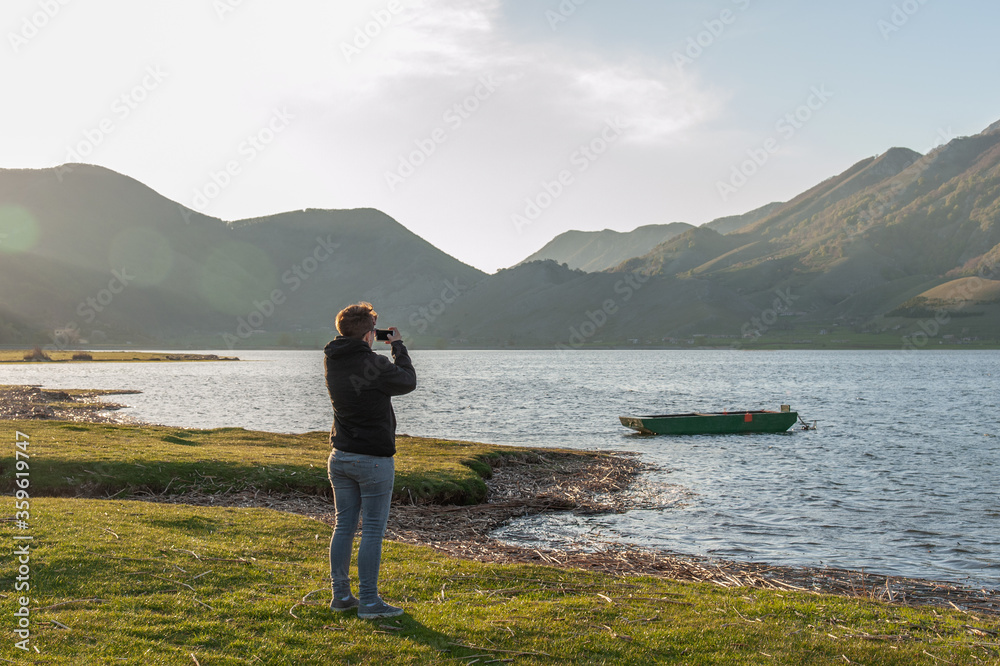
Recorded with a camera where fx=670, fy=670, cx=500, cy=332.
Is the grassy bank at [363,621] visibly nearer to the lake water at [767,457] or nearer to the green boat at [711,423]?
the lake water at [767,457]

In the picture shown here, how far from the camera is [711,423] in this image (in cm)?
5475

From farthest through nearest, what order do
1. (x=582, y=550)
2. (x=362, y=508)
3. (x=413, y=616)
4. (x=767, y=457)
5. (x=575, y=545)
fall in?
(x=767, y=457), (x=575, y=545), (x=582, y=550), (x=413, y=616), (x=362, y=508)

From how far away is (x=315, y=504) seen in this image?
23.0 metres

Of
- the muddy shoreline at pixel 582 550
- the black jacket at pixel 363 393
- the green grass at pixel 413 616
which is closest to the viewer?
the green grass at pixel 413 616

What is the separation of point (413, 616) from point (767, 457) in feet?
128

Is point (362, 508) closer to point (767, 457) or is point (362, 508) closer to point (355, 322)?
point (355, 322)

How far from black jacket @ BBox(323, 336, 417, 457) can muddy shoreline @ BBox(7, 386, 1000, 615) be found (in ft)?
27.0

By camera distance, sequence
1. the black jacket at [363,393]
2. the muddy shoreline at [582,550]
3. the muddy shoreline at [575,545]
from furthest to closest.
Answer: the muddy shoreline at [575,545] < the muddy shoreline at [582,550] < the black jacket at [363,393]

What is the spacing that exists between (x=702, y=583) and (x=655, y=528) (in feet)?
32.6

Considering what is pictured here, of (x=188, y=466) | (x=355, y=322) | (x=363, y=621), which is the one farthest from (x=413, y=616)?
(x=188, y=466)

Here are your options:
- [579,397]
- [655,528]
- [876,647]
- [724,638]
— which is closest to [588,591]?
[724,638]

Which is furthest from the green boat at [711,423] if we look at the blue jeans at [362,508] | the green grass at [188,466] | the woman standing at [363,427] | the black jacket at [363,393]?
the black jacket at [363,393]

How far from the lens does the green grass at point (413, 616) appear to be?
886 cm

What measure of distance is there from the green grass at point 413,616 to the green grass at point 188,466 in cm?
862
